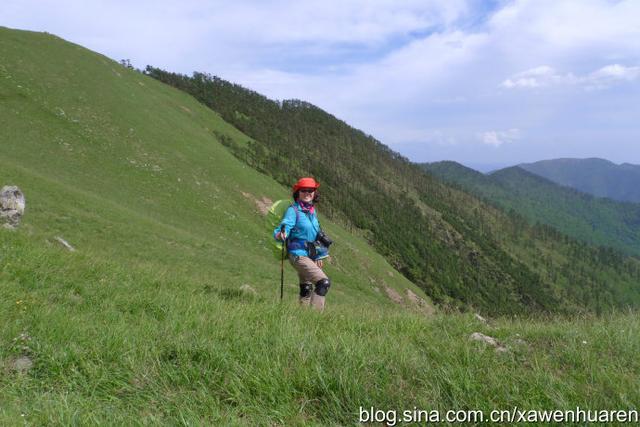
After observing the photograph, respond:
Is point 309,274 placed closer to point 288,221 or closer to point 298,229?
point 298,229

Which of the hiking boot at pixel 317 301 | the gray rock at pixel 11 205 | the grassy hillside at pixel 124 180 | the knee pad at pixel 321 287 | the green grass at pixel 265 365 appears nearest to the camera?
the green grass at pixel 265 365

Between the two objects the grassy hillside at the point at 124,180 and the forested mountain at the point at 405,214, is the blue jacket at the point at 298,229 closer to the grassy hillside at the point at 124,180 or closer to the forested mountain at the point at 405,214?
the grassy hillside at the point at 124,180

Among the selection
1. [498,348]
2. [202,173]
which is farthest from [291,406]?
[202,173]

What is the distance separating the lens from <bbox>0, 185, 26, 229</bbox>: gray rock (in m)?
13.3

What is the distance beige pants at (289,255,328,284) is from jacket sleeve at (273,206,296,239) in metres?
0.53

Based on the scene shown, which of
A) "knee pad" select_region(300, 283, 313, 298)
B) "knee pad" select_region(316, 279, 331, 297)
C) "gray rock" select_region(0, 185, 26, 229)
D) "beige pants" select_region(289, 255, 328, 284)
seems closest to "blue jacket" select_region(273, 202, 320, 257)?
"beige pants" select_region(289, 255, 328, 284)

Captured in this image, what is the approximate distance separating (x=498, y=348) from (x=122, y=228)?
20157 millimetres

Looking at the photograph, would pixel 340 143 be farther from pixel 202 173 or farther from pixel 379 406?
pixel 379 406

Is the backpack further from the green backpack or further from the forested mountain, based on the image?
the forested mountain

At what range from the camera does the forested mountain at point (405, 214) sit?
106 metres

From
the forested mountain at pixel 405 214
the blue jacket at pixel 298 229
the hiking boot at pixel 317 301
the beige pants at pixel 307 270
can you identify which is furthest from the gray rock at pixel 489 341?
the forested mountain at pixel 405 214

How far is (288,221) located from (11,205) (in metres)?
11.7

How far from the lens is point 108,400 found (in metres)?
3.36

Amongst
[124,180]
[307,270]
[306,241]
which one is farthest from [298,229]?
[124,180]
